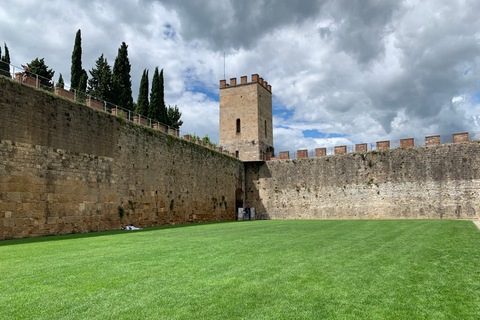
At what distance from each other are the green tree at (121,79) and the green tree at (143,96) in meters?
1.29

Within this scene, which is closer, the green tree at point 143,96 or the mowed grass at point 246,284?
the mowed grass at point 246,284

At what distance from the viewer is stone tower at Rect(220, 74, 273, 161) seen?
31641 millimetres

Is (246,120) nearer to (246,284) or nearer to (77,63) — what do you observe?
(77,63)

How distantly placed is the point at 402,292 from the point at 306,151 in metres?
24.8

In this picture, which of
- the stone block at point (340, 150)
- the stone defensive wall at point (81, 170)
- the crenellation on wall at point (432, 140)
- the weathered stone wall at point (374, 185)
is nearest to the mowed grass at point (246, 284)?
the stone defensive wall at point (81, 170)

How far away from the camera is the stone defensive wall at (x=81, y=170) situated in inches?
477

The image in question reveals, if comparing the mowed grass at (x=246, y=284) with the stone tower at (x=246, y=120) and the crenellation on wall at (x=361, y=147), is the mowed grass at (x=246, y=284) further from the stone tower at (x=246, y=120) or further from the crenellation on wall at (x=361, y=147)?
the stone tower at (x=246, y=120)

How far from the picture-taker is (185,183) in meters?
21.8

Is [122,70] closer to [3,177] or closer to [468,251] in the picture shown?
[3,177]

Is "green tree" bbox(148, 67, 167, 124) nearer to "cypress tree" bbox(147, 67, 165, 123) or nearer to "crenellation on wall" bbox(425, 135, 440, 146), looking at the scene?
"cypress tree" bbox(147, 67, 165, 123)

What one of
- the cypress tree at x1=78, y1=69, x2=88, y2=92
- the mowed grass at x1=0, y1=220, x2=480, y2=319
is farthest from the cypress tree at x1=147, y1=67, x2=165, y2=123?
the mowed grass at x1=0, y1=220, x2=480, y2=319

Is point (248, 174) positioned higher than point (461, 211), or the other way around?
point (248, 174)

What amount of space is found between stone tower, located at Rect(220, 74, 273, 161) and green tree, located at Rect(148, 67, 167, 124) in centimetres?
570

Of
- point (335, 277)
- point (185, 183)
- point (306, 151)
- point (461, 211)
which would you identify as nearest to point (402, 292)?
point (335, 277)
